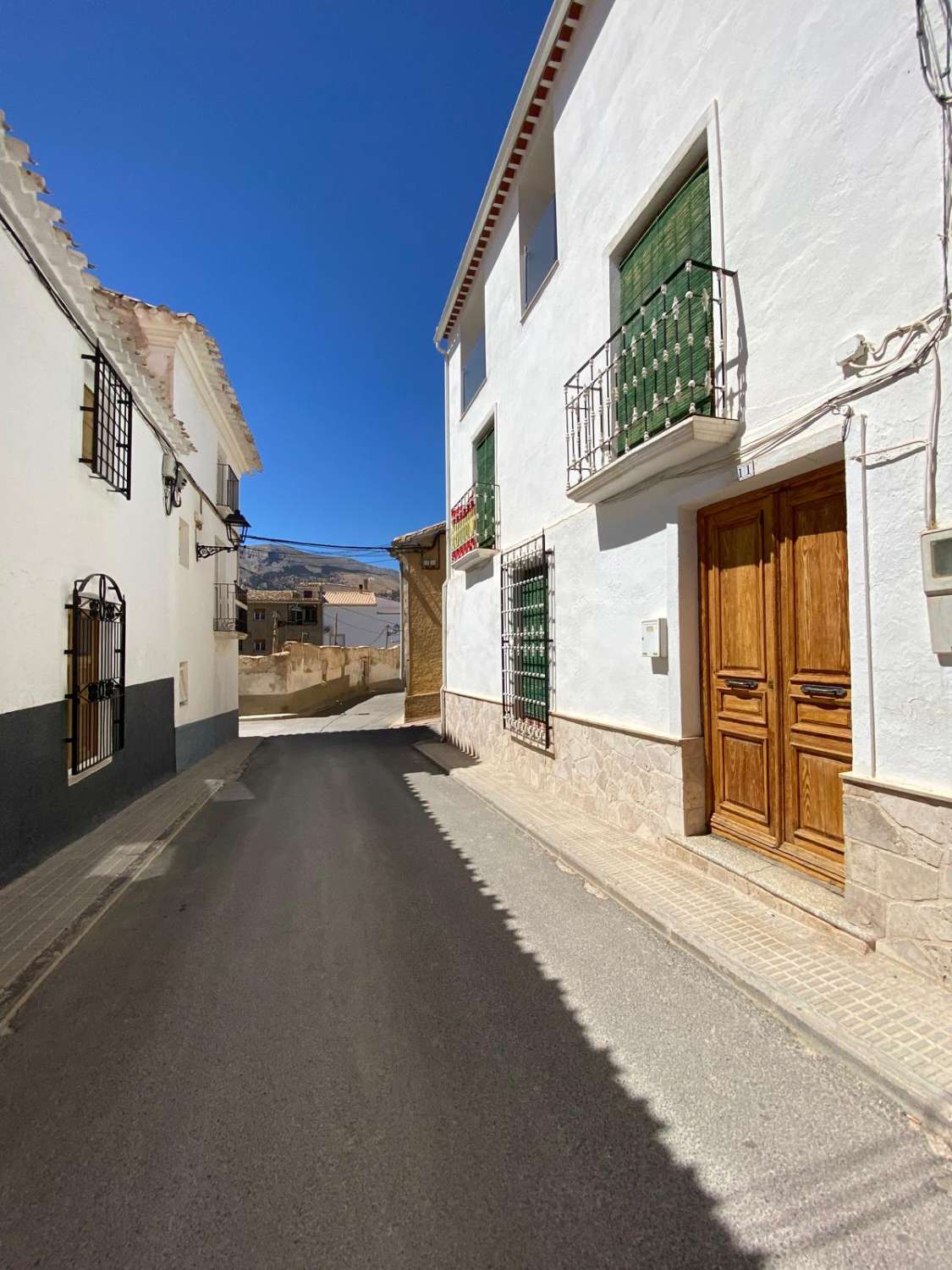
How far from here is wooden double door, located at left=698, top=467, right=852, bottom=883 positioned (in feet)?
11.3

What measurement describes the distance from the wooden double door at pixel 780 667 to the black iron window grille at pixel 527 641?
104 inches

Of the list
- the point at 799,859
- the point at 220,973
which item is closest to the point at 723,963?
the point at 799,859

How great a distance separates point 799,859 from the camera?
3.64m

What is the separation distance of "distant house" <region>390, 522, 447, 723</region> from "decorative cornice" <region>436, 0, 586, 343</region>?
311 inches

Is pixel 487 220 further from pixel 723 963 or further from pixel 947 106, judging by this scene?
pixel 723 963

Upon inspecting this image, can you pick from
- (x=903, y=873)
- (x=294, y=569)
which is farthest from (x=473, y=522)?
(x=294, y=569)

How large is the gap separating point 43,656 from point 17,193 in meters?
3.42

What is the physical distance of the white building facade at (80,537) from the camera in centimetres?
451

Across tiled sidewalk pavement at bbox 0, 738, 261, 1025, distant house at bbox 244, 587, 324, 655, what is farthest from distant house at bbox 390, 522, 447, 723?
distant house at bbox 244, 587, 324, 655

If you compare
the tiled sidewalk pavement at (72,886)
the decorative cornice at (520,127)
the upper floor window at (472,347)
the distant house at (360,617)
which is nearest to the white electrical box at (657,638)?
the tiled sidewalk pavement at (72,886)

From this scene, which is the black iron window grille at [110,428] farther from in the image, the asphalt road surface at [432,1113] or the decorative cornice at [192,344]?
the asphalt road surface at [432,1113]

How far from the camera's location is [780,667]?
Answer: 12.5 ft

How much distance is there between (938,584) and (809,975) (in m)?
1.89

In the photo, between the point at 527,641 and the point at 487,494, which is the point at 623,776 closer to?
the point at 527,641
